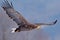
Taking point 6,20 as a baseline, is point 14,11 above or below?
below

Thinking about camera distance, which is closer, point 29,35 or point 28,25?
point 28,25

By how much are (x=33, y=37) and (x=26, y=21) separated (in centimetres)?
248

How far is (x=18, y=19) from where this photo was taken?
10297 mm

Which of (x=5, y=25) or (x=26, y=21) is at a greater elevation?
(x=5, y=25)

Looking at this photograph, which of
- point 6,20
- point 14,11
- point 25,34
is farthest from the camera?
point 6,20

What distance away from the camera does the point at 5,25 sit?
12914mm

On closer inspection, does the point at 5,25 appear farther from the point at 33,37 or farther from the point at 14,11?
the point at 14,11

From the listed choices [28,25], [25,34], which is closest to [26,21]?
[28,25]

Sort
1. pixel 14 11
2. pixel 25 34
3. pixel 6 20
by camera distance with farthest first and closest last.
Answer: pixel 6 20 < pixel 25 34 < pixel 14 11

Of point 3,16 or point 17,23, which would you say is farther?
point 3,16

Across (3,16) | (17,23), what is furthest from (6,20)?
(17,23)

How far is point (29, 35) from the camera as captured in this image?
12.5 m

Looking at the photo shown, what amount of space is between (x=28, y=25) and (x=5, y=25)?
2.77 metres

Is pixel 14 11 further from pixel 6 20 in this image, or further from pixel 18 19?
pixel 6 20
